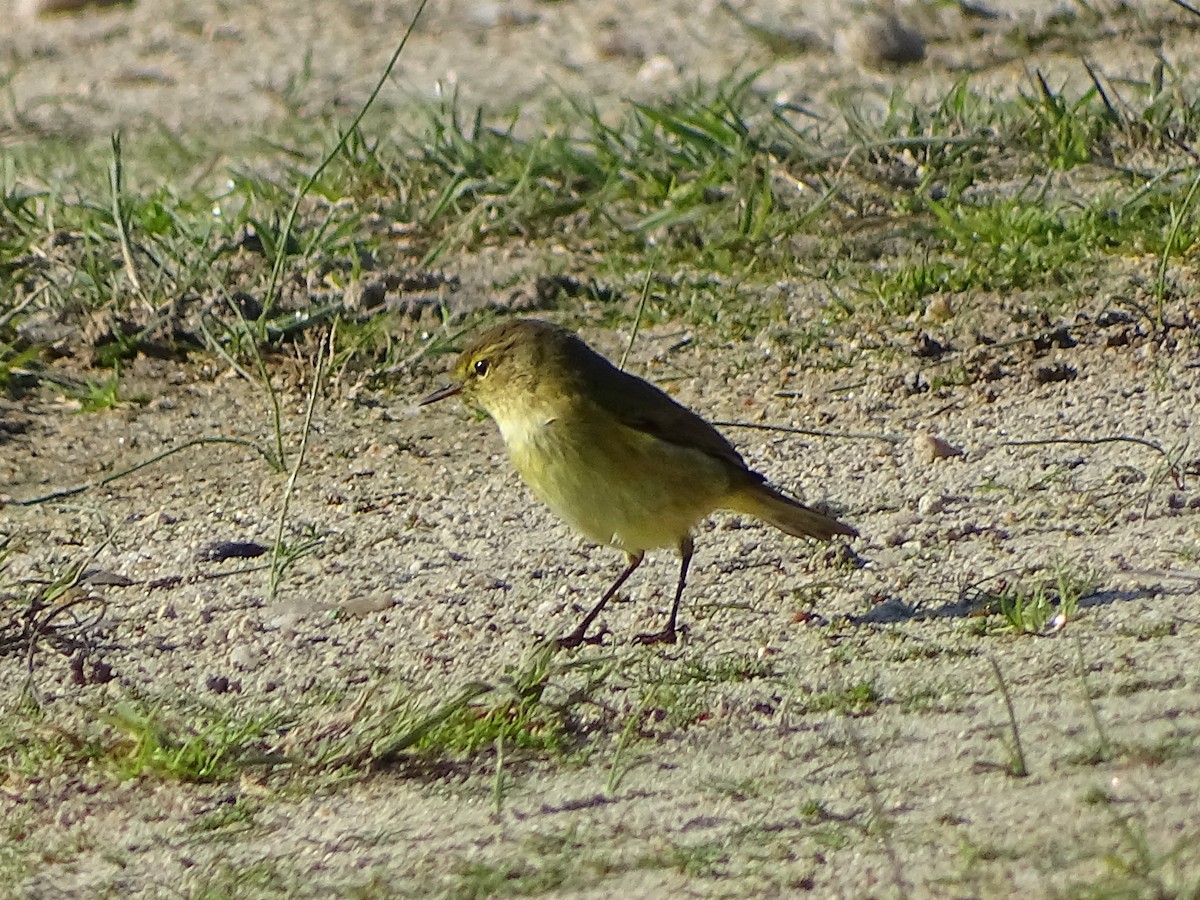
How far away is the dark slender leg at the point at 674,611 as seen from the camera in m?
4.97

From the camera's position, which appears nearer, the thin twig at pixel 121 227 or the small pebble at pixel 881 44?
the thin twig at pixel 121 227

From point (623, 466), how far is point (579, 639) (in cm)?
49

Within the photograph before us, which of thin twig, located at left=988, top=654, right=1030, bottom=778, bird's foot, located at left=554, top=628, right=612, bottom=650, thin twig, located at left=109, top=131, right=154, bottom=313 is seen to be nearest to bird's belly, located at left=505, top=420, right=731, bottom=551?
bird's foot, located at left=554, top=628, right=612, bottom=650

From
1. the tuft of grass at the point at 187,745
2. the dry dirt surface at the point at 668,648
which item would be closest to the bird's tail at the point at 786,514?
the dry dirt surface at the point at 668,648

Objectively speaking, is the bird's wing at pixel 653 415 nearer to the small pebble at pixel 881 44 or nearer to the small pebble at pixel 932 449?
the small pebble at pixel 932 449


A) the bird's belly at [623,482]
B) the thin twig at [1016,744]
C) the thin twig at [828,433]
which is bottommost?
the thin twig at [828,433]

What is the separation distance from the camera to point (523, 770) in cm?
430

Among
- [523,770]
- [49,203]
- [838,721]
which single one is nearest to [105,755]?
[523,770]

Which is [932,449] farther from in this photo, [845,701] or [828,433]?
[845,701]

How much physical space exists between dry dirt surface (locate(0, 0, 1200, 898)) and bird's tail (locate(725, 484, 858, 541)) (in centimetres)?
14

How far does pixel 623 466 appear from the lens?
513 cm

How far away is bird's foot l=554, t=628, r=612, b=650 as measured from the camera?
484cm

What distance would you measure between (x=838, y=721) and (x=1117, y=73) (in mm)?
5553

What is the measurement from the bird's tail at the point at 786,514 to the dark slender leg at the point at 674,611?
6.4 inches
